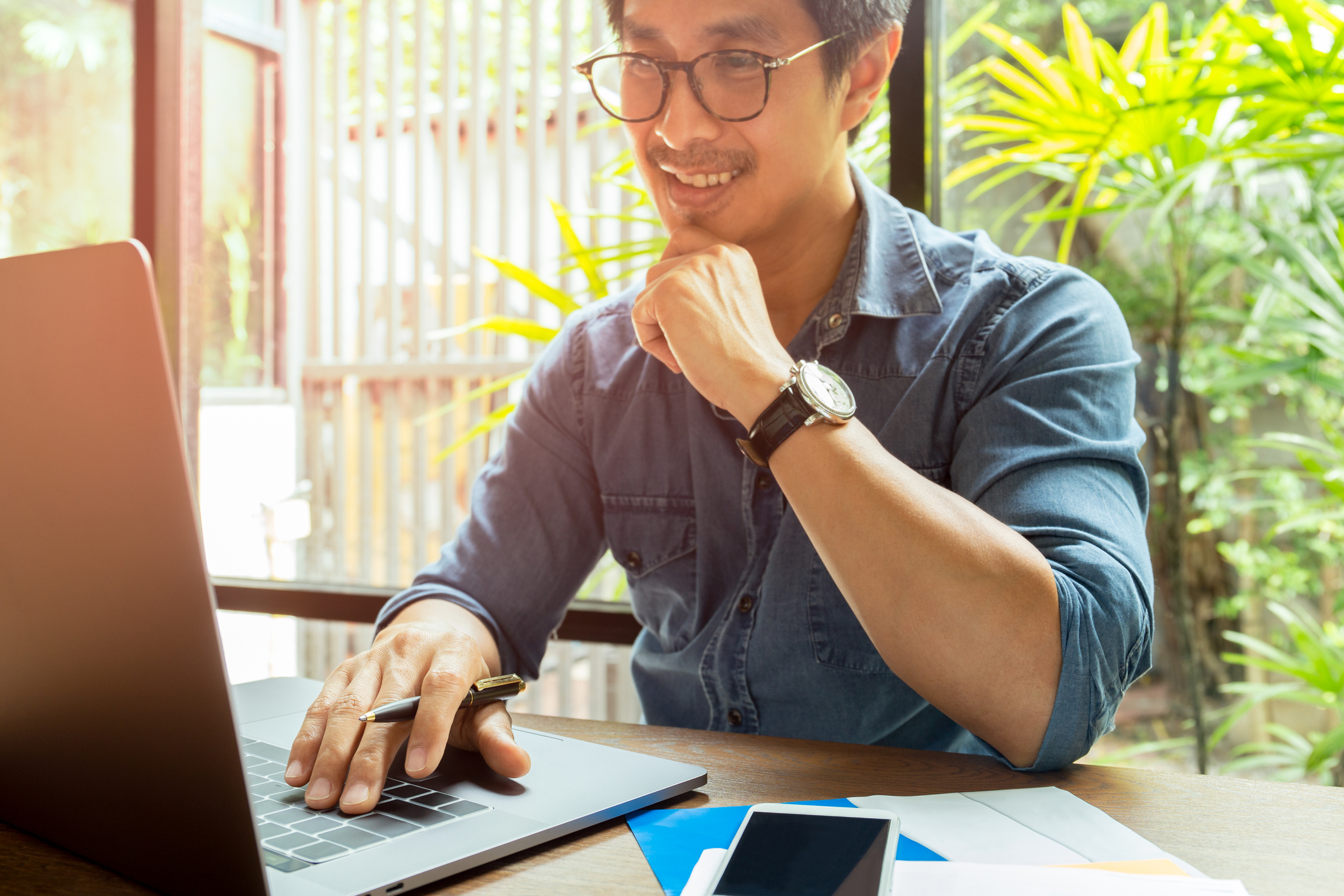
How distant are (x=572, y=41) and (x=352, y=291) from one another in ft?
4.11

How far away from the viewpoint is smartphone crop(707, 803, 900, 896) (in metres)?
0.50

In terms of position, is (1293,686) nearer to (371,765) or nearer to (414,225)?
(371,765)

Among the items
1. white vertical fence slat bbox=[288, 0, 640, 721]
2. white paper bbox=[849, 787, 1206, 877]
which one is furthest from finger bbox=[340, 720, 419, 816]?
white vertical fence slat bbox=[288, 0, 640, 721]

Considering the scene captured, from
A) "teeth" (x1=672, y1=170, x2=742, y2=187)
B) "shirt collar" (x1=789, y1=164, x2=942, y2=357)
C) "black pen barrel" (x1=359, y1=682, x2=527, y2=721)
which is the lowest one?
"black pen barrel" (x1=359, y1=682, x2=527, y2=721)

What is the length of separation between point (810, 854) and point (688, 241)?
2.51 feet

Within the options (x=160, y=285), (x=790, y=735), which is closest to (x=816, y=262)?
(x=790, y=735)

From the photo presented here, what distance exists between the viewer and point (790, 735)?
110 centimetres

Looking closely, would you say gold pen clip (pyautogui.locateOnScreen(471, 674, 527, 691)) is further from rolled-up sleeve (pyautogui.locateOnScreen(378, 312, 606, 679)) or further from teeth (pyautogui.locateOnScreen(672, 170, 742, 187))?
teeth (pyautogui.locateOnScreen(672, 170, 742, 187))

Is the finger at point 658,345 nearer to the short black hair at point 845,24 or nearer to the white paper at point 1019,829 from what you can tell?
the short black hair at point 845,24

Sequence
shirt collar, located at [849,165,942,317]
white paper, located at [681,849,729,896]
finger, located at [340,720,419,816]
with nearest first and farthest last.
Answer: white paper, located at [681,849,729,896] < finger, located at [340,720,419,816] < shirt collar, located at [849,165,942,317]

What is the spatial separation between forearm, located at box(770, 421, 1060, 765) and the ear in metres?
0.55

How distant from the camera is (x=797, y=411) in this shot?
88 centimetres

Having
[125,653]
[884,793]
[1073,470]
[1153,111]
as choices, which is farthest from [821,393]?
[1153,111]

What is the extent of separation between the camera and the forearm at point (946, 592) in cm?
79
